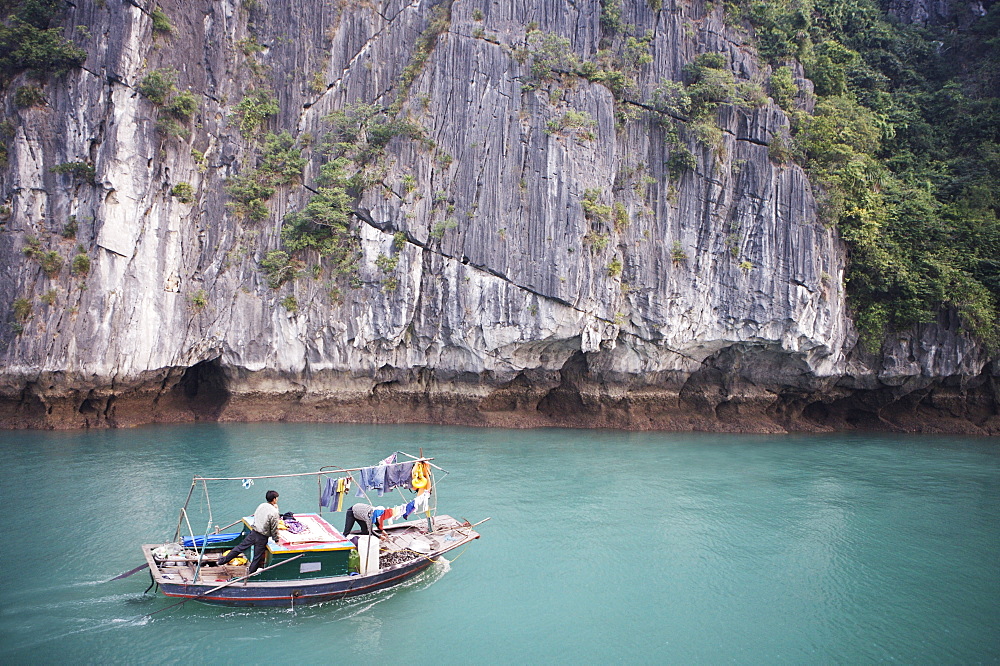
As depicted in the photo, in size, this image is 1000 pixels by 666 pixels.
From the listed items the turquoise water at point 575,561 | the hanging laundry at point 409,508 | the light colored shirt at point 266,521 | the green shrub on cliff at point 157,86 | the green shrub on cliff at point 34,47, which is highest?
the green shrub on cliff at point 34,47

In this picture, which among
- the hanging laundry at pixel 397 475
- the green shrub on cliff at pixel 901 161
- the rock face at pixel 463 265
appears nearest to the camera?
the hanging laundry at pixel 397 475

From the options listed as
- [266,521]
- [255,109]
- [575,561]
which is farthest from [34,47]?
[575,561]

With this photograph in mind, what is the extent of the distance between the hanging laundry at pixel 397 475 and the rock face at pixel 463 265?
9.31 metres

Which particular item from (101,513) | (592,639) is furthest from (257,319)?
(592,639)

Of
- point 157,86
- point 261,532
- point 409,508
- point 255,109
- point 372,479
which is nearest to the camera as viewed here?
point 261,532

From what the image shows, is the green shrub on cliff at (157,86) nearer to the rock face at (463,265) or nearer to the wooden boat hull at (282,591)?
the rock face at (463,265)

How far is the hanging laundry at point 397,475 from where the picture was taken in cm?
913

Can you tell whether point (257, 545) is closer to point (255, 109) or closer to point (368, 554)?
point (368, 554)

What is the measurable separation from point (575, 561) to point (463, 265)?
447 inches

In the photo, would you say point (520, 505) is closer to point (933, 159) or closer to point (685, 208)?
point (685, 208)

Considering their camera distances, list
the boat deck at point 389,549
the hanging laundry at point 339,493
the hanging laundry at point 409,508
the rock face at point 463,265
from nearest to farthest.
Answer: the boat deck at point 389,549, the hanging laundry at point 409,508, the hanging laundry at point 339,493, the rock face at point 463,265

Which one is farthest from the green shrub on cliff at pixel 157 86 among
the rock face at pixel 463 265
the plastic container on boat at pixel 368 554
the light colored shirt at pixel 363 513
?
the plastic container on boat at pixel 368 554

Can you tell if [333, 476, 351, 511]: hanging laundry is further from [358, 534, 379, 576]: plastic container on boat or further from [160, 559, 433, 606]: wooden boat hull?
[160, 559, 433, 606]: wooden boat hull

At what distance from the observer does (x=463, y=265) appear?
60.6ft
